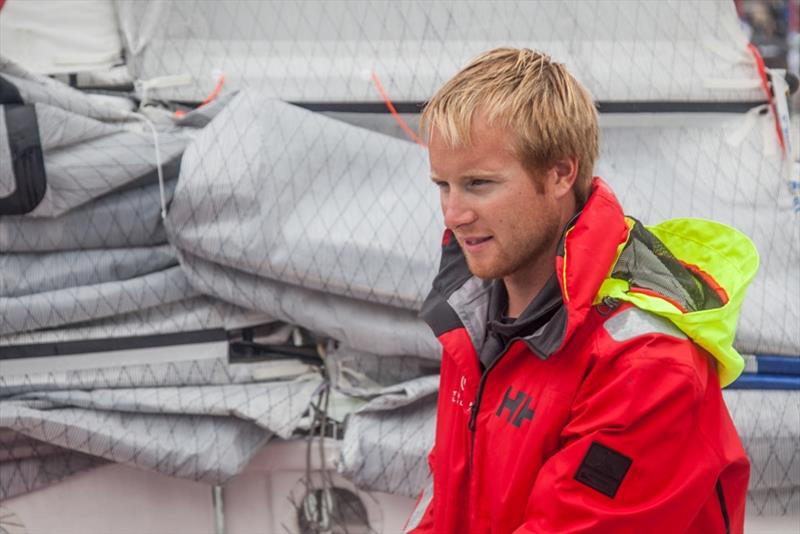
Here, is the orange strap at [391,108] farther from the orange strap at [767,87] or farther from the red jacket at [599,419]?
the red jacket at [599,419]

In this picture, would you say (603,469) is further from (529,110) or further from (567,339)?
(529,110)

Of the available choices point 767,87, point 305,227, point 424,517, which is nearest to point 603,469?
point 424,517

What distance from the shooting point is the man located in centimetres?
103

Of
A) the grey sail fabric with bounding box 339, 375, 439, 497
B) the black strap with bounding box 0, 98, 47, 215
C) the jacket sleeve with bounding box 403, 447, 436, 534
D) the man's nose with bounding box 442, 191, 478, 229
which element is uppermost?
the man's nose with bounding box 442, 191, 478, 229

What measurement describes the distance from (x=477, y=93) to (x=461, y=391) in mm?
372

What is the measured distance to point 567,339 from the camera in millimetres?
1062

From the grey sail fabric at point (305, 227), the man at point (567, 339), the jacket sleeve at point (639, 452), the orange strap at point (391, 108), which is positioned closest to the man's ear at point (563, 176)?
the man at point (567, 339)

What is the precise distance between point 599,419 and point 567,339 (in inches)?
3.6

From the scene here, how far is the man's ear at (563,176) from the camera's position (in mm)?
1135

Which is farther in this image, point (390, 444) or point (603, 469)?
point (390, 444)

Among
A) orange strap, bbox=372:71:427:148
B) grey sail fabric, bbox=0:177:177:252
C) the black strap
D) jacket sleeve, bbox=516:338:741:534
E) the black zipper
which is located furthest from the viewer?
orange strap, bbox=372:71:427:148

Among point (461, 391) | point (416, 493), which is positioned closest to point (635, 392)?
point (461, 391)

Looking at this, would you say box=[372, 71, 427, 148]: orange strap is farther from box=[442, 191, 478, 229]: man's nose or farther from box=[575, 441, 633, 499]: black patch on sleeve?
box=[575, 441, 633, 499]: black patch on sleeve

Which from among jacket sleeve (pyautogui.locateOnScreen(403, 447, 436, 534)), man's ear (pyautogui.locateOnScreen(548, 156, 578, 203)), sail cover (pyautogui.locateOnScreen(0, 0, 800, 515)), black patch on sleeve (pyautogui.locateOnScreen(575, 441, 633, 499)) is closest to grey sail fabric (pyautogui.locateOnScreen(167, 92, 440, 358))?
sail cover (pyautogui.locateOnScreen(0, 0, 800, 515))
